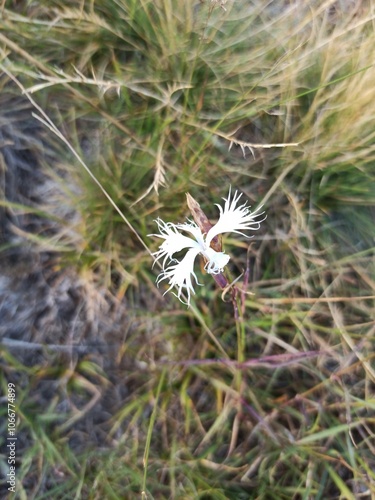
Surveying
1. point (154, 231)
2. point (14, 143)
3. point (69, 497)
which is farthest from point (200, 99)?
point (69, 497)

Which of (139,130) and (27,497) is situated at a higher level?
(139,130)

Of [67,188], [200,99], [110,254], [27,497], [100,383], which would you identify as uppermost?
[200,99]

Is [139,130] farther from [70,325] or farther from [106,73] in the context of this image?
[70,325]

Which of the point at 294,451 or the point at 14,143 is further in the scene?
the point at 14,143

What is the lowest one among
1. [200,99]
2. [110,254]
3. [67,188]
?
[110,254]

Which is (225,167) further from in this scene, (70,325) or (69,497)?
(69,497)

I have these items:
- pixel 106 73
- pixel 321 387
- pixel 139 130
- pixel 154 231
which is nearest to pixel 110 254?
pixel 154 231
